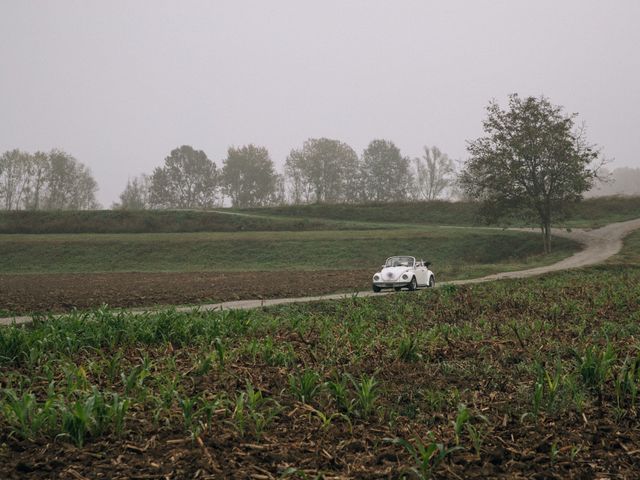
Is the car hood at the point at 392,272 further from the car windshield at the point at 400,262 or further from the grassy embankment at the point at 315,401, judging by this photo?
the grassy embankment at the point at 315,401

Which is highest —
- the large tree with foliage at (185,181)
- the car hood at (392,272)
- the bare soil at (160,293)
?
the large tree with foliage at (185,181)

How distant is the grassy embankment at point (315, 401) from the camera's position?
15.8 feet

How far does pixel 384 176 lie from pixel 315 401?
360 ft

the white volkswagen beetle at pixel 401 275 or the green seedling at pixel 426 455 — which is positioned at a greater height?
the green seedling at pixel 426 455

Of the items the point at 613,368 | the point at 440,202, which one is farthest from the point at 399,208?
the point at 613,368

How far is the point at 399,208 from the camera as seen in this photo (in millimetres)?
71000

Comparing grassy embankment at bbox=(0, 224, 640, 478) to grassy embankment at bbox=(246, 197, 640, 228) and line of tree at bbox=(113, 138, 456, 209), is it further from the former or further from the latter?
line of tree at bbox=(113, 138, 456, 209)

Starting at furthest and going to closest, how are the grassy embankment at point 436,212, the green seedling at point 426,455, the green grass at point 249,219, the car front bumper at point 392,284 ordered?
the green grass at point 249,219 < the grassy embankment at point 436,212 < the car front bumper at point 392,284 < the green seedling at point 426,455

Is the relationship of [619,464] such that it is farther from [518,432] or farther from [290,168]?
[290,168]

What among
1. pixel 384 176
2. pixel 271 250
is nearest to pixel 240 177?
pixel 384 176

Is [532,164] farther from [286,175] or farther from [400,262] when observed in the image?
[286,175]

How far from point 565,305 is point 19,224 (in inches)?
2572

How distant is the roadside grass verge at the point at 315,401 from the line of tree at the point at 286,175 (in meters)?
102

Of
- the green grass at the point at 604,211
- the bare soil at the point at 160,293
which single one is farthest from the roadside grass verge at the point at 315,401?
the green grass at the point at 604,211
